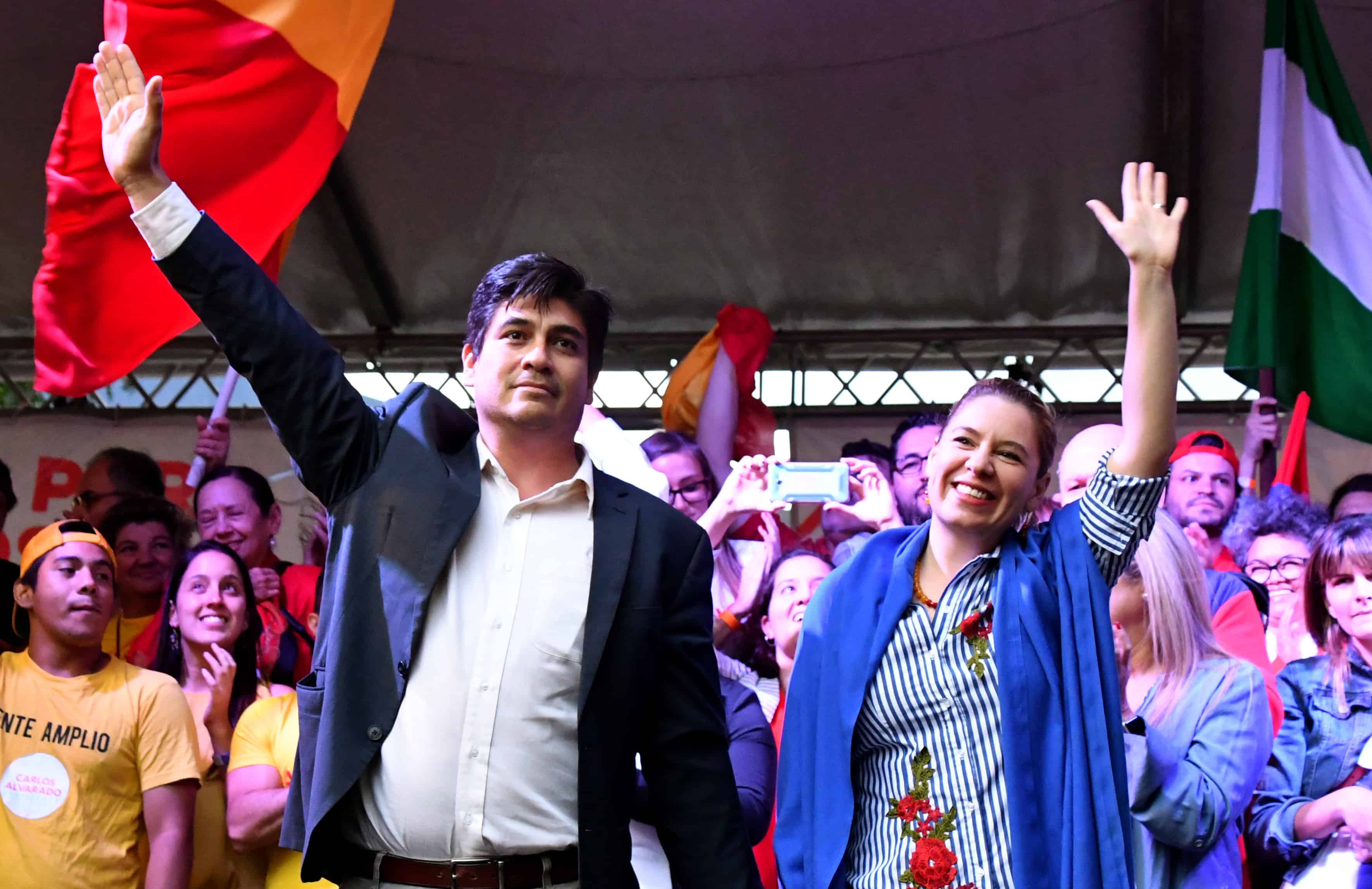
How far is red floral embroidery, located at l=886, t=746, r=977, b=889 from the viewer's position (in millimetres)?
2264

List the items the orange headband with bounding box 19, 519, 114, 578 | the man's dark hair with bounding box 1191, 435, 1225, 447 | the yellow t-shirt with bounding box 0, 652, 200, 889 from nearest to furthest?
the yellow t-shirt with bounding box 0, 652, 200, 889, the orange headband with bounding box 19, 519, 114, 578, the man's dark hair with bounding box 1191, 435, 1225, 447

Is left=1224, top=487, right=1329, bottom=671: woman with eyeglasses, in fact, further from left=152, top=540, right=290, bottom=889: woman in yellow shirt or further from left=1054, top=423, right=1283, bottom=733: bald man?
left=152, top=540, right=290, bottom=889: woman in yellow shirt

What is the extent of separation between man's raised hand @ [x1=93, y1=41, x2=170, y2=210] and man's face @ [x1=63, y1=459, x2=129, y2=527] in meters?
3.32

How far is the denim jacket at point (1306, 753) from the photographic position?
3.45 metres

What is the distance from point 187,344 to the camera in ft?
28.3

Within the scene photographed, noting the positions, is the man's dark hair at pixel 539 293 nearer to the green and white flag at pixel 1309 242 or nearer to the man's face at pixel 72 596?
the man's face at pixel 72 596

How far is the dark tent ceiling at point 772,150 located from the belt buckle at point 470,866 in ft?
16.6

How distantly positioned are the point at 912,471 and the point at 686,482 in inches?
32.3

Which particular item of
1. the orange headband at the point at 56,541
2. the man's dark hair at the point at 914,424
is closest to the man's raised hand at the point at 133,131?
the orange headband at the point at 56,541

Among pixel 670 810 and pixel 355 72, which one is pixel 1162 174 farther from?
pixel 355 72

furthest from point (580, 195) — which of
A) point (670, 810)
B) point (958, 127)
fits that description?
point (670, 810)

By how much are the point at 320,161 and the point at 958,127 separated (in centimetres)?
362

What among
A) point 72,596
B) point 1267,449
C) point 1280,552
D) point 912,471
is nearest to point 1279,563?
point 1280,552

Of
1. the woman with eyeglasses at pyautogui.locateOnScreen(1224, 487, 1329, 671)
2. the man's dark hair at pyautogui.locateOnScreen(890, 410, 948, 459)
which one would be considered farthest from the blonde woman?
the man's dark hair at pyautogui.locateOnScreen(890, 410, 948, 459)
